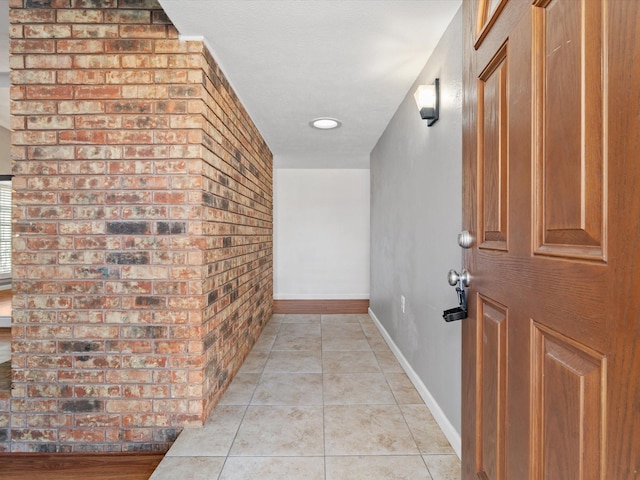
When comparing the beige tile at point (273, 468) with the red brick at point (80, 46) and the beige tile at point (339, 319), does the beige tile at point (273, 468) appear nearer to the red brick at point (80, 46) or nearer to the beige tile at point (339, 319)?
the red brick at point (80, 46)

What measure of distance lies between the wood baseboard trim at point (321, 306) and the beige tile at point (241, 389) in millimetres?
2305

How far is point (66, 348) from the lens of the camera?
1.83 metres

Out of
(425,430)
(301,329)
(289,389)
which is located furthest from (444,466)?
(301,329)

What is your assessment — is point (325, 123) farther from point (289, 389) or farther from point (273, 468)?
point (273, 468)

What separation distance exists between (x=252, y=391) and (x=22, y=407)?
1227 mm

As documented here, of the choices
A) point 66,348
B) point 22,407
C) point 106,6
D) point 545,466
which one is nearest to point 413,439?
point 545,466

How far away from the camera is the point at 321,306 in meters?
5.05

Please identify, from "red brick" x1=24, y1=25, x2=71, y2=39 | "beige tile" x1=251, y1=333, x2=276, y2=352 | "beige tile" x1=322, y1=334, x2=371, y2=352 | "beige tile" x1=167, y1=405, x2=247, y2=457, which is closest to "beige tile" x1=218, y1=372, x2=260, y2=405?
"beige tile" x1=167, y1=405, x2=247, y2=457

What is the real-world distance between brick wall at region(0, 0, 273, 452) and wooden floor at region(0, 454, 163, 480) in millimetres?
51

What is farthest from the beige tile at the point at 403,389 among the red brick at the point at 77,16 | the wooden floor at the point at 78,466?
the red brick at the point at 77,16

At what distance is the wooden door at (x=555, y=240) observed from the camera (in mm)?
523

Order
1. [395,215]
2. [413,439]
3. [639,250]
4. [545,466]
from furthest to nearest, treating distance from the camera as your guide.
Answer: [395,215]
[413,439]
[545,466]
[639,250]

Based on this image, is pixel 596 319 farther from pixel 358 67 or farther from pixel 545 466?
pixel 358 67

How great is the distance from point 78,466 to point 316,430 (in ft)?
4.02
